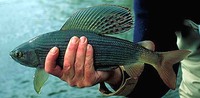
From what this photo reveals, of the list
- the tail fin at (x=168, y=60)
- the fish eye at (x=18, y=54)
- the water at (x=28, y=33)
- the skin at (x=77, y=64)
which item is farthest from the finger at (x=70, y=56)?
the water at (x=28, y=33)

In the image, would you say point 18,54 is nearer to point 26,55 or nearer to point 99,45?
point 26,55

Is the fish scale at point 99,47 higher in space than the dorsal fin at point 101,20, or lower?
lower

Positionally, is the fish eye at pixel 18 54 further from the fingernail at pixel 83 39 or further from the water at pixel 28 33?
the water at pixel 28 33

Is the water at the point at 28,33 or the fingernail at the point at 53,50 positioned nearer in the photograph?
the fingernail at the point at 53,50

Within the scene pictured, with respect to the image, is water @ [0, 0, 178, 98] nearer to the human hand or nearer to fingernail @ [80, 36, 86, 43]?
the human hand

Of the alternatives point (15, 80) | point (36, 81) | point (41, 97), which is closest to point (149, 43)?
point (36, 81)

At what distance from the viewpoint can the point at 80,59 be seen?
1.27 m

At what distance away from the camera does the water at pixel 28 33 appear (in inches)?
125

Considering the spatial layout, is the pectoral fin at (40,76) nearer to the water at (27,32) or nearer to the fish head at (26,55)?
the fish head at (26,55)

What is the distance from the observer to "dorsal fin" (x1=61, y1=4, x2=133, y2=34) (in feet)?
3.98

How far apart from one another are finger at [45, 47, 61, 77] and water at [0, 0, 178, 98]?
179 cm

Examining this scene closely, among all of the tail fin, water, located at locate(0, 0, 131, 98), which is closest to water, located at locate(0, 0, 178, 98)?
water, located at locate(0, 0, 131, 98)

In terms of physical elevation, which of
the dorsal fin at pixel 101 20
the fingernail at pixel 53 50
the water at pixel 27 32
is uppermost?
the dorsal fin at pixel 101 20

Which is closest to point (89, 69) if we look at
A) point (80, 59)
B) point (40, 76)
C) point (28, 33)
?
point (80, 59)
